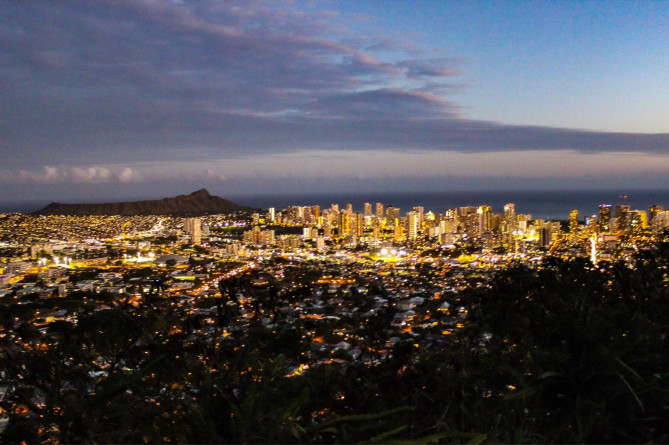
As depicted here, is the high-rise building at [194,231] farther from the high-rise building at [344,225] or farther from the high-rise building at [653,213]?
the high-rise building at [653,213]

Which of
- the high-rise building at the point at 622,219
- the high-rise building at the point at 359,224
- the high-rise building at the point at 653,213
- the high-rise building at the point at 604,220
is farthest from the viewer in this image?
the high-rise building at the point at 359,224

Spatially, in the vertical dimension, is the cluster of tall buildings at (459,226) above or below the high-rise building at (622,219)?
below

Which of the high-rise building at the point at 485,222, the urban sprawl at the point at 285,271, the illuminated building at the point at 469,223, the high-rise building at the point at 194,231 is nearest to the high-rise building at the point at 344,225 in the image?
the urban sprawl at the point at 285,271

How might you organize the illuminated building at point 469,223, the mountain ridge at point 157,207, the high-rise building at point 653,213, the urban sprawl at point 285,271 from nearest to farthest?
the urban sprawl at point 285,271, the high-rise building at point 653,213, the illuminated building at point 469,223, the mountain ridge at point 157,207

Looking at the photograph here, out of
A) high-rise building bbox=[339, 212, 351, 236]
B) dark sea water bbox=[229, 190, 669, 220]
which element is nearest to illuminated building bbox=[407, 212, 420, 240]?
high-rise building bbox=[339, 212, 351, 236]

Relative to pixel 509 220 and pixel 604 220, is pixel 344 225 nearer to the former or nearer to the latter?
pixel 509 220

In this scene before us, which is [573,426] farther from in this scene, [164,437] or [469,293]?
[469,293]

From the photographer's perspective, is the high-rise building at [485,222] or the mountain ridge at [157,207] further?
the mountain ridge at [157,207]
